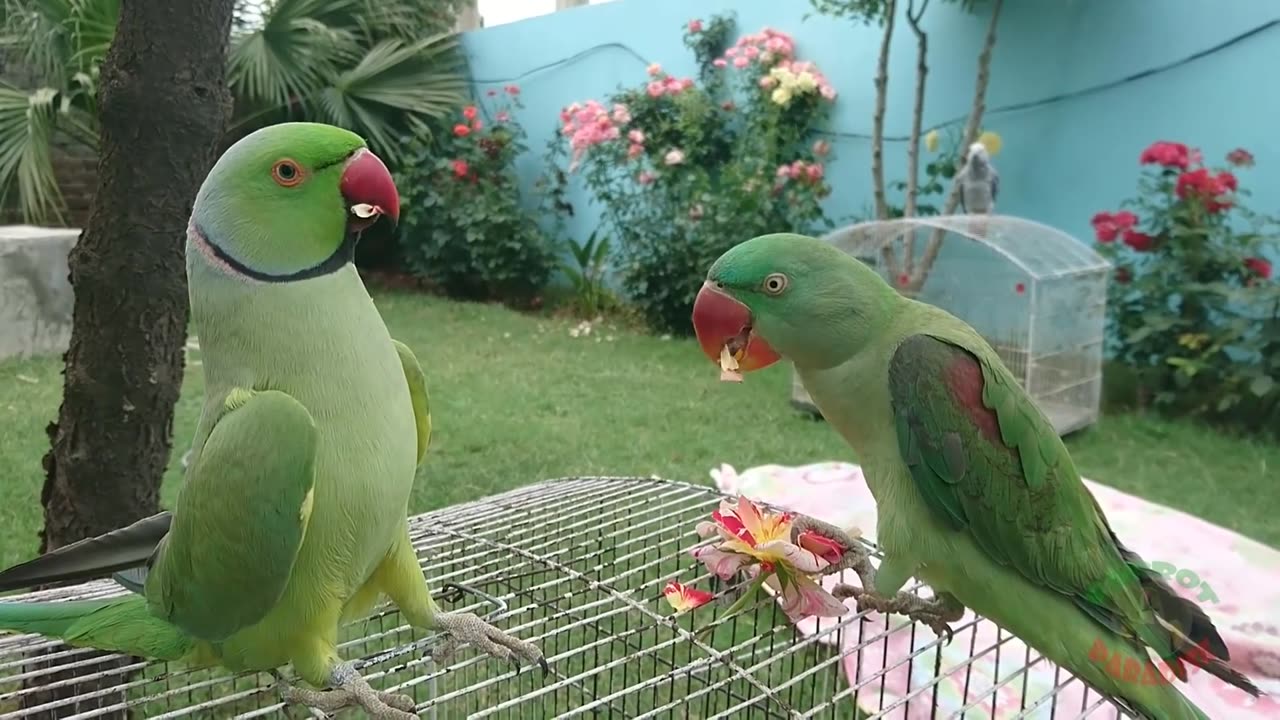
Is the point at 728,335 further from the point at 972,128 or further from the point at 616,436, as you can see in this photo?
the point at 972,128

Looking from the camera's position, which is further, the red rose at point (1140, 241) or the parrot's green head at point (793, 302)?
the red rose at point (1140, 241)

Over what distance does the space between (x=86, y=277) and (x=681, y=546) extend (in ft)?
4.50

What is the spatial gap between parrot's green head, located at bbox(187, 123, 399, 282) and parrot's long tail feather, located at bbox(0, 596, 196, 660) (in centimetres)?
41

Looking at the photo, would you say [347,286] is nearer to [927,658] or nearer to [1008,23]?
[927,658]

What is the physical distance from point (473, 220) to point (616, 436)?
3.34 metres

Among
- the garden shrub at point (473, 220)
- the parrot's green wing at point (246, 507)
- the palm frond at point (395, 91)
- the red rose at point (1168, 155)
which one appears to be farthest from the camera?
the garden shrub at point (473, 220)

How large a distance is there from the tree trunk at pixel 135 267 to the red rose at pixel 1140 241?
3893 mm

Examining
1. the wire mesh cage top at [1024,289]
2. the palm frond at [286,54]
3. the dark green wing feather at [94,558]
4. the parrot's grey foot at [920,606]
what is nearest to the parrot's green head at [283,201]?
the dark green wing feather at [94,558]

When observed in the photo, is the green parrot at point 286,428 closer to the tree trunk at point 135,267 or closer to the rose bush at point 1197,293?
the tree trunk at point 135,267

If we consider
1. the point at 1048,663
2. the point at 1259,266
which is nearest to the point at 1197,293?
the point at 1259,266

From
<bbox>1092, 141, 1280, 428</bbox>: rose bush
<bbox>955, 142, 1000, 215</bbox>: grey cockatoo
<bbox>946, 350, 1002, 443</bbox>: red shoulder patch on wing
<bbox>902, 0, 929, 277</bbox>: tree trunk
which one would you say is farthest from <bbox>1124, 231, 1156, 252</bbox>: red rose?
<bbox>946, 350, 1002, 443</bbox>: red shoulder patch on wing

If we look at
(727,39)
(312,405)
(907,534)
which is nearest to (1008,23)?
(727,39)

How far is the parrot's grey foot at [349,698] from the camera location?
3.13ft

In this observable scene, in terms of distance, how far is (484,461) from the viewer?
3.35 meters
